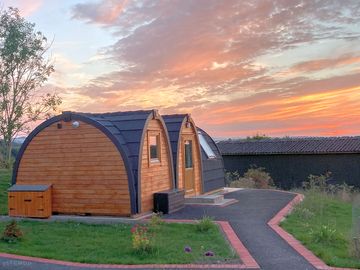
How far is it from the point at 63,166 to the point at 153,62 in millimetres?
5982

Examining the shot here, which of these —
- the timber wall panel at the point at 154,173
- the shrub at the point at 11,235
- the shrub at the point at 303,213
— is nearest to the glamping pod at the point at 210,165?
the timber wall panel at the point at 154,173

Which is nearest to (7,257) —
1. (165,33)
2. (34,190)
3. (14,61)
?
(34,190)

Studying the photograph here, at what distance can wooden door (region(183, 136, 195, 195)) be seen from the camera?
18.3m

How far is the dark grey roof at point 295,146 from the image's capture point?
1227 inches

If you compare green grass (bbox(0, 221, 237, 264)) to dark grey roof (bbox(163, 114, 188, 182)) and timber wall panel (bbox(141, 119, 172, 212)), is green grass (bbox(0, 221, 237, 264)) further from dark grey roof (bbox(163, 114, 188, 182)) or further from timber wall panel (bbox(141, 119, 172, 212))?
dark grey roof (bbox(163, 114, 188, 182))

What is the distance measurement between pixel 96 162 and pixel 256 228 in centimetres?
544

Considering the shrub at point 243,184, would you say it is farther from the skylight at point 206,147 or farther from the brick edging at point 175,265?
the brick edging at point 175,265

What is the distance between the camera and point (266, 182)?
27.6 meters

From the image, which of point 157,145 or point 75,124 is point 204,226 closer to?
point 157,145

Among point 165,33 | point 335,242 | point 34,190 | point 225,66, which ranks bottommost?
point 335,242

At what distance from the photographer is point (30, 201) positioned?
576 inches

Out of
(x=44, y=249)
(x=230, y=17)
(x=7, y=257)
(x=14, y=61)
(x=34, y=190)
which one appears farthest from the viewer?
(x=14, y=61)

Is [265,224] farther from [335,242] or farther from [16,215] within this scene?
[16,215]

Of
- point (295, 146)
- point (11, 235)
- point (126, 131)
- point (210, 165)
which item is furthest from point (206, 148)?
point (295, 146)
